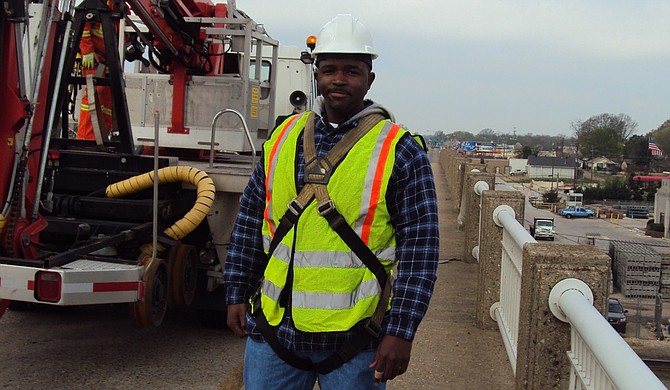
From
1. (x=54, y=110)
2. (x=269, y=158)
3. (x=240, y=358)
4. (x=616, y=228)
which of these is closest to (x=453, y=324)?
(x=240, y=358)

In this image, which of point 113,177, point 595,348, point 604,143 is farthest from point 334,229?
point 604,143

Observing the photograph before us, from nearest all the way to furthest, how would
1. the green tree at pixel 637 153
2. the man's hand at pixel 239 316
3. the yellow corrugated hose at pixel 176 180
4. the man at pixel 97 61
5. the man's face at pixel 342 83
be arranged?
1. the man's face at pixel 342 83
2. the man's hand at pixel 239 316
3. the yellow corrugated hose at pixel 176 180
4. the man at pixel 97 61
5. the green tree at pixel 637 153

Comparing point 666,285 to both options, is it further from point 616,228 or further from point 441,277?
point 616,228

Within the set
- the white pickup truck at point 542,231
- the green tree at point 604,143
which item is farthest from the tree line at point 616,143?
the white pickup truck at point 542,231

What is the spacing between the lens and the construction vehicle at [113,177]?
5.25 m

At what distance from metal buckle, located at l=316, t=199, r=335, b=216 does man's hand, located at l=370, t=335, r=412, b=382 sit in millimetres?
458

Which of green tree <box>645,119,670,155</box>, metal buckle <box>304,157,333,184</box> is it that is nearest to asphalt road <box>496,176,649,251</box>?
green tree <box>645,119,670,155</box>

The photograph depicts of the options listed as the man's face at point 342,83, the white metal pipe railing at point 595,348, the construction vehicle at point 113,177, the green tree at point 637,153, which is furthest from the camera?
the green tree at point 637,153

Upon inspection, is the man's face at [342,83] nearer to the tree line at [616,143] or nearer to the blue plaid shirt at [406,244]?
the blue plaid shirt at [406,244]

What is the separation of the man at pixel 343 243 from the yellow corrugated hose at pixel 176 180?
10.4 ft

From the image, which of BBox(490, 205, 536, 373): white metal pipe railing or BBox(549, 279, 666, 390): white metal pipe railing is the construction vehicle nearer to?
BBox(490, 205, 536, 373): white metal pipe railing

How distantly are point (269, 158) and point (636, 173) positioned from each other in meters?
141

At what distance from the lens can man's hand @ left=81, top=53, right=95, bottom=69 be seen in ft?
22.6

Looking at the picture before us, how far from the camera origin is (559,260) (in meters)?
3.62
